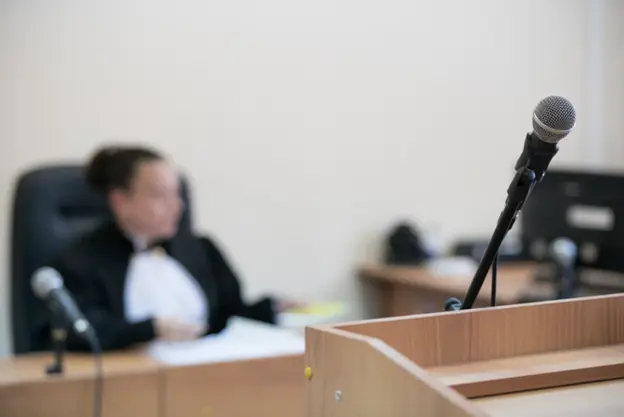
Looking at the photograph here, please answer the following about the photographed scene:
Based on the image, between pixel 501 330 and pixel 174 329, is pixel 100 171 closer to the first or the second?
pixel 174 329

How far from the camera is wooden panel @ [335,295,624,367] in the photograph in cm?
87

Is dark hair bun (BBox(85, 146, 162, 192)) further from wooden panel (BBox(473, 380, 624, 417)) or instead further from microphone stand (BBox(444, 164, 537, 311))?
wooden panel (BBox(473, 380, 624, 417))

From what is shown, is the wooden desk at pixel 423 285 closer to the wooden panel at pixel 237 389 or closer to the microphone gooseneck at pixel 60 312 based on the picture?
the wooden panel at pixel 237 389

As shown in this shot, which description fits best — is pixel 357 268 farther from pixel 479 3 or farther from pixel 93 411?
pixel 93 411

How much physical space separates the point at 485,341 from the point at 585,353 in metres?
0.13

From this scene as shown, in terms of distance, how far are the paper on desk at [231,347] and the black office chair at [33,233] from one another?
37 centimetres

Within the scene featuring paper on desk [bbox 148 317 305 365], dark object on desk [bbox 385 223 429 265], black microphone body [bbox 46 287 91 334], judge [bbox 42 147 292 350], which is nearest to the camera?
black microphone body [bbox 46 287 91 334]

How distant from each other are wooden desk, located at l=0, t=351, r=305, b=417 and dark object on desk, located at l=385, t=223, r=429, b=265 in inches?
52.1

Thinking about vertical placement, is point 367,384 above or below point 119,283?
above

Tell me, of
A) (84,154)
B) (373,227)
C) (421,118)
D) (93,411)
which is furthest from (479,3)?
(93,411)

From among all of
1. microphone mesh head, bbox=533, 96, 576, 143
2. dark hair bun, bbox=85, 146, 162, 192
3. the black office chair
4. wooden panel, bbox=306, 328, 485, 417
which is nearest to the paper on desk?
the black office chair

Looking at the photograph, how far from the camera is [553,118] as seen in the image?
929 mm

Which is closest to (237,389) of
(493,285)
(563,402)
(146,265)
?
(146,265)

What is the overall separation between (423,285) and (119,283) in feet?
3.65
